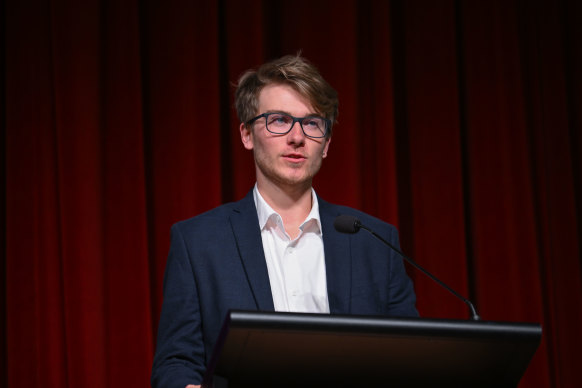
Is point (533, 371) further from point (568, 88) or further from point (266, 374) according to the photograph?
point (266, 374)

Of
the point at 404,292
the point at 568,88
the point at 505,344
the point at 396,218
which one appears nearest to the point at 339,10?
the point at 396,218

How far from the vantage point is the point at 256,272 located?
162 centimetres

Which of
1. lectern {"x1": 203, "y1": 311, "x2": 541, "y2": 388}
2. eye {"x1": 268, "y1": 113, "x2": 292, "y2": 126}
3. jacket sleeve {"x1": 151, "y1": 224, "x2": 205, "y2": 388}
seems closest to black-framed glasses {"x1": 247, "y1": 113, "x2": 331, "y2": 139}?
eye {"x1": 268, "y1": 113, "x2": 292, "y2": 126}

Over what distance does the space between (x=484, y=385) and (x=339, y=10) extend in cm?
192

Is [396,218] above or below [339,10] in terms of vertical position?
below

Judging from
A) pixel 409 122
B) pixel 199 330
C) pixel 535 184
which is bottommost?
pixel 199 330

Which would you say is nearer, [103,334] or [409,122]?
[103,334]

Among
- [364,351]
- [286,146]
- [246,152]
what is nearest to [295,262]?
[286,146]

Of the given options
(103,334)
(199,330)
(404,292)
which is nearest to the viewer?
(199,330)

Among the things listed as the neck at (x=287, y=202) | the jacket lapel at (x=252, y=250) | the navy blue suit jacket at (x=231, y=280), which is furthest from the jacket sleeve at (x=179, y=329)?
the neck at (x=287, y=202)

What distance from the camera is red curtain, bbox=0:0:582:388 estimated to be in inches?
92.4

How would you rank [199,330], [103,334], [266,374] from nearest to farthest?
[266,374]
[199,330]
[103,334]

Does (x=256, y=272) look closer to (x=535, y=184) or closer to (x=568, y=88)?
(x=535, y=184)

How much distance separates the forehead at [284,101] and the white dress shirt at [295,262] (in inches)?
9.2
